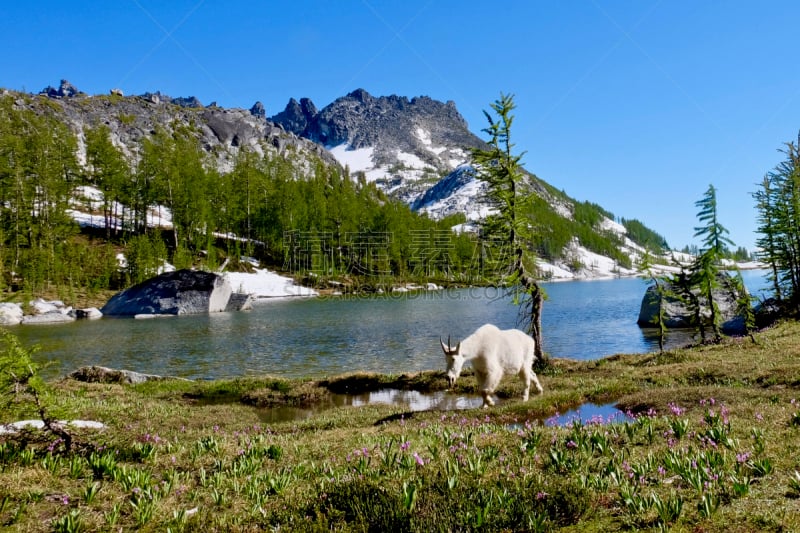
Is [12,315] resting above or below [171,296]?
below

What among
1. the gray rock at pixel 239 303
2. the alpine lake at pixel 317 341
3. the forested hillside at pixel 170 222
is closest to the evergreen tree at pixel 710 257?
the alpine lake at pixel 317 341

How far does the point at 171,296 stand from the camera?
6806cm

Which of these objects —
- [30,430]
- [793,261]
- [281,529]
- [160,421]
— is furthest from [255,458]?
[793,261]

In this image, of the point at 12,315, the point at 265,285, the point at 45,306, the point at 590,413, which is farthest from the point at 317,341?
the point at 265,285

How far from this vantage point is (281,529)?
17.3 ft

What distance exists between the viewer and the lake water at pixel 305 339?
30.1 meters

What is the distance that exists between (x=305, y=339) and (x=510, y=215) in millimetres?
24360

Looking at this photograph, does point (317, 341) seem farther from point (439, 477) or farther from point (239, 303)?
point (239, 303)

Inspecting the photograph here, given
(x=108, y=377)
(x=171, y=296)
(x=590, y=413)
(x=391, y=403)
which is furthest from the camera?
(x=171, y=296)

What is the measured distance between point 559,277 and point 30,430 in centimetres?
19599

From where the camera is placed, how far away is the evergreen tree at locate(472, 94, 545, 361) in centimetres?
2352

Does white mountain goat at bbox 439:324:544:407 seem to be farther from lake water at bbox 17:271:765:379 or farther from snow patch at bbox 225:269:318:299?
snow patch at bbox 225:269:318:299

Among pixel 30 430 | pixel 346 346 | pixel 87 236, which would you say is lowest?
pixel 346 346

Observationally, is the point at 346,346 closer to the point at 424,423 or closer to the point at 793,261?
the point at 424,423
